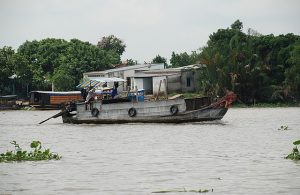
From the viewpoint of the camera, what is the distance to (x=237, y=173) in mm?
14656

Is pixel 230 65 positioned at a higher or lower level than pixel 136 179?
higher

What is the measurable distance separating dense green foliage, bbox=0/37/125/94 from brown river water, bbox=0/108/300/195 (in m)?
38.3

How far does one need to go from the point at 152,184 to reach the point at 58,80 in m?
53.2

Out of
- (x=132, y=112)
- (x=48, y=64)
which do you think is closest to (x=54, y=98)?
(x=48, y=64)

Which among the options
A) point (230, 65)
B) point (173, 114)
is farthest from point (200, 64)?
point (173, 114)

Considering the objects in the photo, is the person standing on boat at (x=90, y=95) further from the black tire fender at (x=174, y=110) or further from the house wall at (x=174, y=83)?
the house wall at (x=174, y=83)

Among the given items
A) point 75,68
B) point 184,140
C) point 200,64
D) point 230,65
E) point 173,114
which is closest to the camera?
point 184,140

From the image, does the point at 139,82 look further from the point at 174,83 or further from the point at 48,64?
the point at 48,64

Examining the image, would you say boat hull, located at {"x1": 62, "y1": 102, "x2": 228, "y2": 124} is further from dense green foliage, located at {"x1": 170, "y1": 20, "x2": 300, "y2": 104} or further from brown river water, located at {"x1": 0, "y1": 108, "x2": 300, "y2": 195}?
dense green foliage, located at {"x1": 170, "y1": 20, "x2": 300, "y2": 104}

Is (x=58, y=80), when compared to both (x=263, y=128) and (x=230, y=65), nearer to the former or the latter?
(x=230, y=65)

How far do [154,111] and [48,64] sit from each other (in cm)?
4269

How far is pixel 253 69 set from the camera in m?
52.5

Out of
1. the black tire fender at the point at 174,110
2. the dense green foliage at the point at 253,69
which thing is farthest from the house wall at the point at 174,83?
the black tire fender at the point at 174,110

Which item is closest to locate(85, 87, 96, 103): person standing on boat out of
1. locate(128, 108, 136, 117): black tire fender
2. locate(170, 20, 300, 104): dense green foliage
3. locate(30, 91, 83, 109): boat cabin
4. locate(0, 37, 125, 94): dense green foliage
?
locate(128, 108, 136, 117): black tire fender
